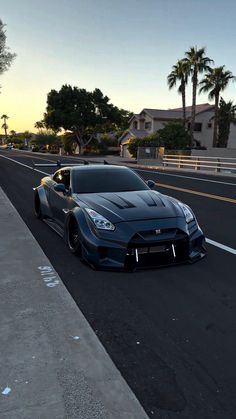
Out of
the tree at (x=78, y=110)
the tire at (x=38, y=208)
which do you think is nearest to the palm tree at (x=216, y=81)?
the tree at (x=78, y=110)

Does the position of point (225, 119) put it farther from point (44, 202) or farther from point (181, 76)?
point (44, 202)

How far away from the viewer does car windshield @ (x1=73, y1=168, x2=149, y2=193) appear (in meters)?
6.64

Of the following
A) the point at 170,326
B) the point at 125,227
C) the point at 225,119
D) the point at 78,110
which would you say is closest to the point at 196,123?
the point at 225,119

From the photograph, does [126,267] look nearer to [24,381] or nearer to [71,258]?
[71,258]

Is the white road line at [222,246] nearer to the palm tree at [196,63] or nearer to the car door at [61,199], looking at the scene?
the car door at [61,199]

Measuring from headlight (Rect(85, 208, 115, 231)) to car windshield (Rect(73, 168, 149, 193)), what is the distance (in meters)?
1.06

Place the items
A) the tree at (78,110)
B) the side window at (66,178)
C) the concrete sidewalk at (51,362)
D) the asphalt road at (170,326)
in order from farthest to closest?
the tree at (78,110) → the side window at (66,178) → the asphalt road at (170,326) → the concrete sidewalk at (51,362)

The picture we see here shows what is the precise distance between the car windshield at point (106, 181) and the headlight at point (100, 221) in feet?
3.49

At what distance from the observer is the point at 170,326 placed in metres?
3.85

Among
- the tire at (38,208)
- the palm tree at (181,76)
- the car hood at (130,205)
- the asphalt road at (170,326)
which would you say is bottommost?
the asphalt road at (170,326)

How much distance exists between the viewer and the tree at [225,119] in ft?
189

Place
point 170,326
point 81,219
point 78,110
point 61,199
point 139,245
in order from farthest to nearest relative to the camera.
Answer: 1. point 78,110
2. point 61,199
3. point 81,219
4. point 139,245
5. point 170,326

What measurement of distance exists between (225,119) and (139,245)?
186ft

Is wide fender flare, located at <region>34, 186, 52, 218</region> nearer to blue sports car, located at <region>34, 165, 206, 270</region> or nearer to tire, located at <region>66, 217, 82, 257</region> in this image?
blue sports car, located at <region>34, 165, 206, 270</region>
